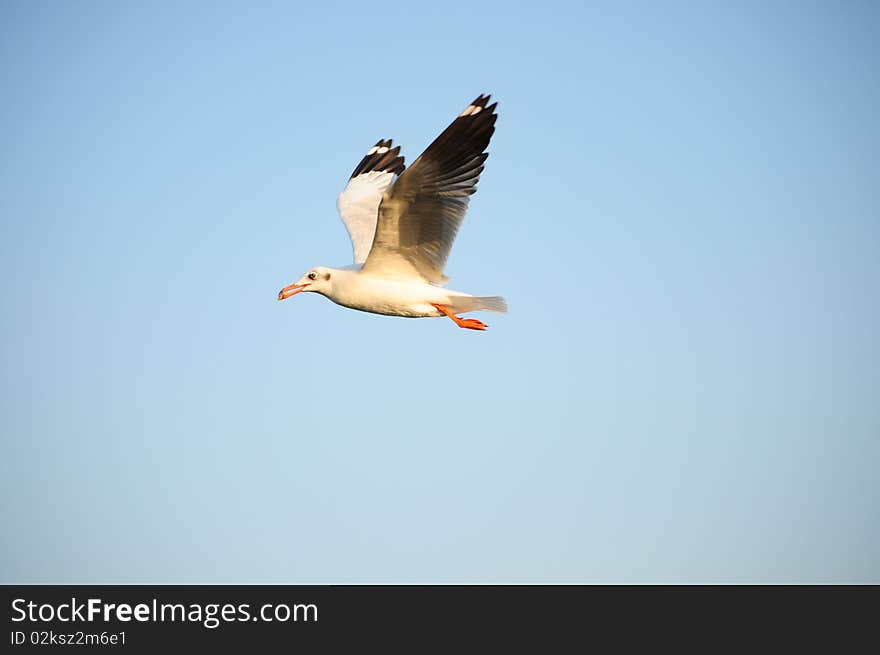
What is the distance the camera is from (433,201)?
11953mm

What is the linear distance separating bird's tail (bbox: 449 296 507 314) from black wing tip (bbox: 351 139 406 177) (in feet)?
15.6

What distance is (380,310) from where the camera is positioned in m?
12.7

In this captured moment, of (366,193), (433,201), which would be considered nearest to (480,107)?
(433,201)

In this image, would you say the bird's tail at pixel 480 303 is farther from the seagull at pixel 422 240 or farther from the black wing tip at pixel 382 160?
the black wing tip at pixel 382 160

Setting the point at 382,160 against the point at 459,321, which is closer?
the point at 459,321

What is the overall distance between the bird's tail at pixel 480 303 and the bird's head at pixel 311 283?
1480mm

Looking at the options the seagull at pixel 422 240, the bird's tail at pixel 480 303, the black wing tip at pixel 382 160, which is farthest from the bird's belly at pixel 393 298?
the black wing tip at pixel 382 160

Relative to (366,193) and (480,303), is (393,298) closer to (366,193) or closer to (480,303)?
(480,303)

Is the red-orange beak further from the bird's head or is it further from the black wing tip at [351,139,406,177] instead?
the black wing tip at [351,139,406,177]

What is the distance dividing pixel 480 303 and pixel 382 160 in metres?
5.47

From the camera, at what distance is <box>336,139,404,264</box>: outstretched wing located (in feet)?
48.0
